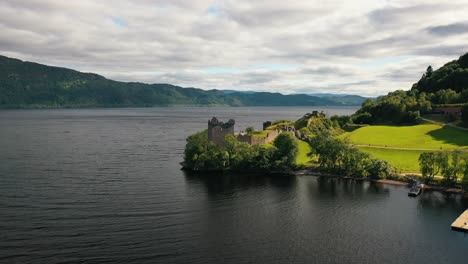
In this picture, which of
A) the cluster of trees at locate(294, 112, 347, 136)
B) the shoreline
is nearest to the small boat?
the shoreline

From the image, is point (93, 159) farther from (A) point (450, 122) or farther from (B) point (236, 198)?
(A) point (450, 122)

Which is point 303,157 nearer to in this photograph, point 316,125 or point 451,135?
point 316,125

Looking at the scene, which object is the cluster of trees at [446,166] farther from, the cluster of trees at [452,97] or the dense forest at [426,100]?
the cluster of trees at [452,97]

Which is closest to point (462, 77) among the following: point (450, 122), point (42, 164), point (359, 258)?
point (450, 122)

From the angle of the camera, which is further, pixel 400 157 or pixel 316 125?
pixel 316 125

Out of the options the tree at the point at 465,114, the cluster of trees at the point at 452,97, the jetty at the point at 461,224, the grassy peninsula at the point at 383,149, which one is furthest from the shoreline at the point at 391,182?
→ the cluster of trees at the point at 452,97

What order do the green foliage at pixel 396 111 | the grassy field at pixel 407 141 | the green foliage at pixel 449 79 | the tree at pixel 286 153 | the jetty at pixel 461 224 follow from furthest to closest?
1. the green foliage at pixel 449 79
2. the green foliage at pixel 396 111
3. the grassy field at pixel 407 141
4. the tree at pixel 286 153
5. the jetty at pixel 461 224

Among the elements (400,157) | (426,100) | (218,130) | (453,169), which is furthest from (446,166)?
(426,100)
